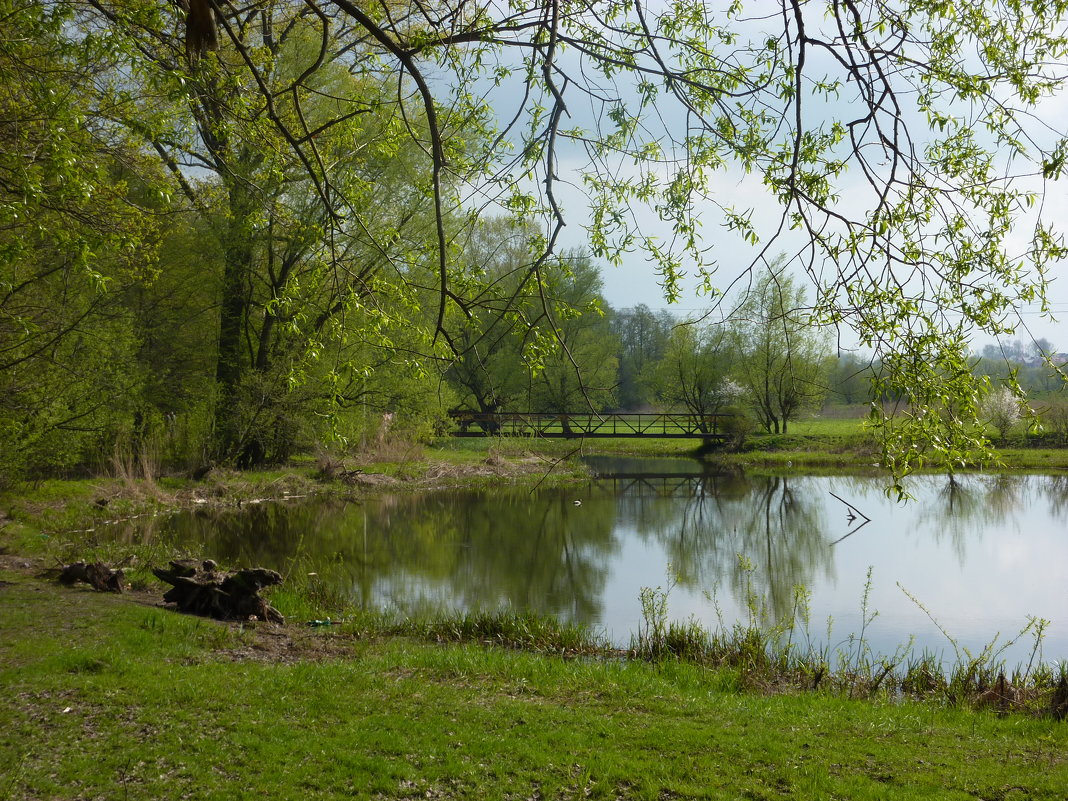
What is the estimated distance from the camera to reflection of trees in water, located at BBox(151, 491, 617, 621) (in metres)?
12.2

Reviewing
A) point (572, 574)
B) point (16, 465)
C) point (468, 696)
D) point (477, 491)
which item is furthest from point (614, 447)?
point (468, 696)

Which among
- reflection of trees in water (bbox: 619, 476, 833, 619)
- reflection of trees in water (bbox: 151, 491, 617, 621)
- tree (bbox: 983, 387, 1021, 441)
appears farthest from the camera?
tree (bbox: 983, 387, 1021, 441)

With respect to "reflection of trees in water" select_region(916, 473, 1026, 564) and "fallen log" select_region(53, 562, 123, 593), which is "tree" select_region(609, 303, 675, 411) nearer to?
"reflection of trees in water" select_region(916, 473, 1026, 564)

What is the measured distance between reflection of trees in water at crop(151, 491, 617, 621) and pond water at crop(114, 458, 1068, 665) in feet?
0.18

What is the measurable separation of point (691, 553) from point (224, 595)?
925 centimetres

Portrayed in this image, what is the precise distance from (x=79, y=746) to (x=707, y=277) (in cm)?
485

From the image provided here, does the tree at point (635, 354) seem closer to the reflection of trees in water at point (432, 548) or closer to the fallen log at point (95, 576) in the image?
the reflection of trees in water at point (432, 548)

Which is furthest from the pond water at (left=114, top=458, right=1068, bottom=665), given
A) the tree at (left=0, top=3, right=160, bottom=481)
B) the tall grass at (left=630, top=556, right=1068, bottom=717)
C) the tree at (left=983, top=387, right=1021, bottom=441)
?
the tree at (left=983, top=387, right=1021, bottom=441)

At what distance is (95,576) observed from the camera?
9898mm

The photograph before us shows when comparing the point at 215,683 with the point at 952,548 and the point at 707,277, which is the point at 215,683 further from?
the point at 952,548

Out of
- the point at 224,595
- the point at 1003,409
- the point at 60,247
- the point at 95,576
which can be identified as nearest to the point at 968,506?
the point at 1003,409

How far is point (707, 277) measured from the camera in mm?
4996

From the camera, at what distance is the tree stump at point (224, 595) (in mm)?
9375

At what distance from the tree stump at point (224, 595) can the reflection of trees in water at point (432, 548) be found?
215cm
